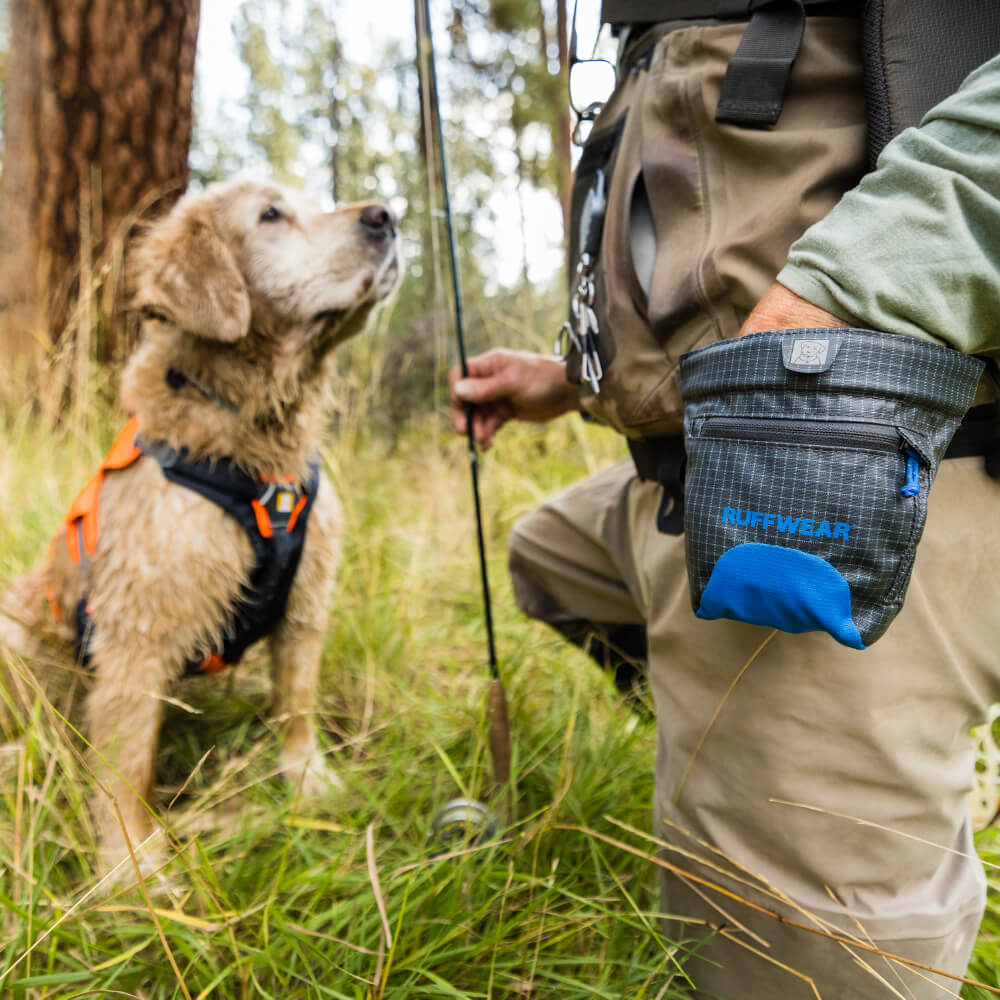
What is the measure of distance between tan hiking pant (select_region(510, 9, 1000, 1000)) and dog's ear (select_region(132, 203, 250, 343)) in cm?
120

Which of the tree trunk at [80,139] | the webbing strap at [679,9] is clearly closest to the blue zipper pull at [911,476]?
the webbing strap at [679,9]

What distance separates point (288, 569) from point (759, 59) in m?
1.57

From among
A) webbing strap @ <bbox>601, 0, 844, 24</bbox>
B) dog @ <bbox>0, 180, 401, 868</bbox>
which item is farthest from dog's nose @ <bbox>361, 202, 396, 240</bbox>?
webbing strap @ <bbox>601, 0, 844, 24</bbox>

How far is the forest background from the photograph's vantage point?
1.25m

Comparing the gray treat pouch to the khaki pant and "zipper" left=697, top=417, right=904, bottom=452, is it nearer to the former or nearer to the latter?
"zipper" left=697, top=417, right=904, bottom=452

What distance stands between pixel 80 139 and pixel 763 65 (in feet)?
13.0

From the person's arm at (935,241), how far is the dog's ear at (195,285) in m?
1.49

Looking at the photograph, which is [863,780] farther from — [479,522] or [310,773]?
[310,773]

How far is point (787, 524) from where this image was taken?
0.88 metres

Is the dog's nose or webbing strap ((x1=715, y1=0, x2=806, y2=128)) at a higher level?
webbing strap ((x1=715, y1=0, x2=806, y2=128))

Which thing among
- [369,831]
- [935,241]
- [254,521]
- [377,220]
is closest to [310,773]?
[254,521]

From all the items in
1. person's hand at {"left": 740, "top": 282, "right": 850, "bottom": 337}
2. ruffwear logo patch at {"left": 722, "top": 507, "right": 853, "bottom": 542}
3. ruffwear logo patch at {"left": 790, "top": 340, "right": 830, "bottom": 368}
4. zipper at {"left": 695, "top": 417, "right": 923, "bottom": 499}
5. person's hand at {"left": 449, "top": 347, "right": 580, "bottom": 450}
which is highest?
person's hand at {"left": 740, "top": 282, "right": 850, "bottom": 337}

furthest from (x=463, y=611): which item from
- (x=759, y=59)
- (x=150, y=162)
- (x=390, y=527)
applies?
(x=150, y=162)

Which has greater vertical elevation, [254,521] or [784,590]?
[784,590]
